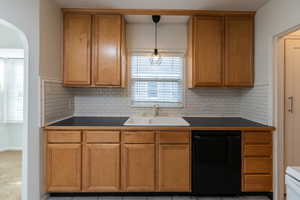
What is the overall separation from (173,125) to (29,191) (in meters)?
1.75

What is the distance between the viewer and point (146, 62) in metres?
3.43

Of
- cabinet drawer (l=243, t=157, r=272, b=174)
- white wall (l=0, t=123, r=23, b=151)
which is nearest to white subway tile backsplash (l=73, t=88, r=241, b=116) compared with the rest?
cabinet drawer (l=243, t=157, r=272, b=174)

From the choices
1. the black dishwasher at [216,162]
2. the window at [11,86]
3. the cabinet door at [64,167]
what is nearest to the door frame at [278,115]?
the black dishwasher at [216,162]

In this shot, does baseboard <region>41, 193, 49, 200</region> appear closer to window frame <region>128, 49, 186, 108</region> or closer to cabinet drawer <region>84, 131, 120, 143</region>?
cabinet drawer <region>84, 131, 120, 143</region>

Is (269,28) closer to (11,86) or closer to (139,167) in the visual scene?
(139,167)

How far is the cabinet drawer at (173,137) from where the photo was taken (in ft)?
8.39

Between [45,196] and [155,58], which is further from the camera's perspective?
[155,58]

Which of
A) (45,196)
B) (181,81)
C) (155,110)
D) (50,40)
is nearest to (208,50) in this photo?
(181,81)

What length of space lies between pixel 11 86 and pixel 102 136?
3458 mm

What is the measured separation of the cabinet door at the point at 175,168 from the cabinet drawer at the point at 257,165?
2.31 feet

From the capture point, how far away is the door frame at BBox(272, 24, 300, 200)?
8.36ft

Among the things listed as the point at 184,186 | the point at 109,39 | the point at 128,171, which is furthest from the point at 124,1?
the point at 184,186

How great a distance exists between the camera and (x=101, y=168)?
2.55 metres

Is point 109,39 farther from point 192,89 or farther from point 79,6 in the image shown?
point 192,89
